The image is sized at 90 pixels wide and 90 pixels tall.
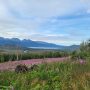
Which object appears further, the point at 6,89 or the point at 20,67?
the point at 20,67

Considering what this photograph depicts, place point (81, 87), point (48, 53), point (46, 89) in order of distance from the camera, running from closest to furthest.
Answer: point (81, 87) → point (46, 89) → point (48, 53)

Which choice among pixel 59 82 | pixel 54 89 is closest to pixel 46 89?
pixel 54 89

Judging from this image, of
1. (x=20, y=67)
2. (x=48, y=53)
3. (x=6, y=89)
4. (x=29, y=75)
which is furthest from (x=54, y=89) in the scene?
(x=48, y=53)

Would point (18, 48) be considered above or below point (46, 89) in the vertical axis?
above

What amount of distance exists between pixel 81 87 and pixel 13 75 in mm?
4472

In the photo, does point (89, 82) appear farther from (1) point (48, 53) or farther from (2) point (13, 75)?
(1) point (48, 53)

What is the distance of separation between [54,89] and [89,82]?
125cm

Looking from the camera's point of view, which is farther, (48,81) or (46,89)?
(48,81)

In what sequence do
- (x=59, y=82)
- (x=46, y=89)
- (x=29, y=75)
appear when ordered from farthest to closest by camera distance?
(x=29, y=75), (x=59, y=82), (x=46, y=89)

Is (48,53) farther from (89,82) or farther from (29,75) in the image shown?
(89,82)

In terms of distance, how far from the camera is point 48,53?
36.2 meters

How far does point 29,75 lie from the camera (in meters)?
12.2

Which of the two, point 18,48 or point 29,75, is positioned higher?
point 18,48

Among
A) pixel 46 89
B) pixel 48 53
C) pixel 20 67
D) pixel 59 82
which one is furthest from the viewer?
pixel 48 53
